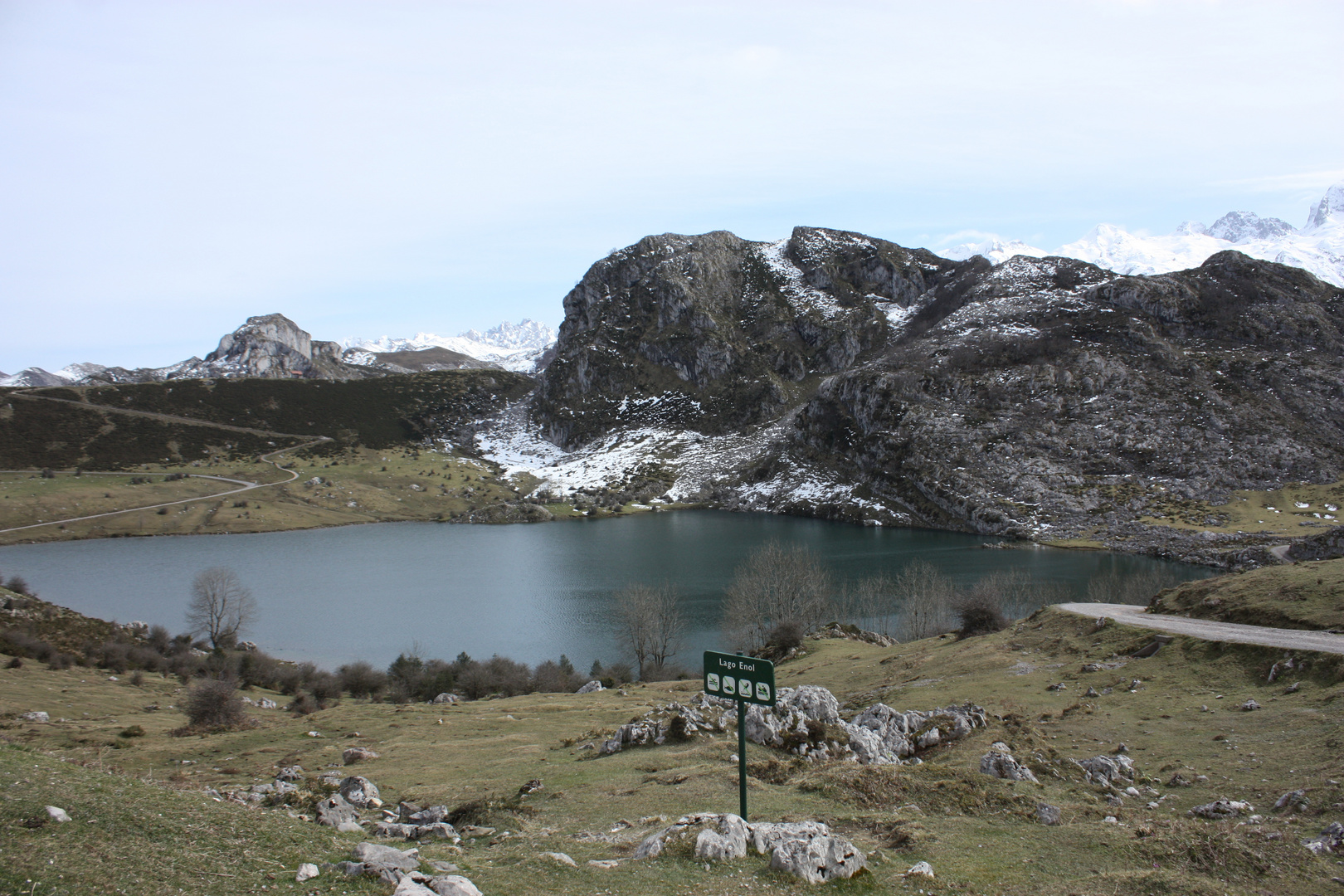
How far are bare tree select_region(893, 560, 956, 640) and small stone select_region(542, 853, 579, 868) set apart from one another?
197 ft

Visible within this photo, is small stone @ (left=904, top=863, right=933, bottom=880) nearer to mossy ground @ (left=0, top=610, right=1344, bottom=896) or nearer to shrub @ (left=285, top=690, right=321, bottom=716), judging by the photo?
mossy ground @ (left=0, top=610, right=1344, bottom=896)

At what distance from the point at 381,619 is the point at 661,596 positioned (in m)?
36.1

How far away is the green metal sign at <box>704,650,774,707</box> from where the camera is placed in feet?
49.1

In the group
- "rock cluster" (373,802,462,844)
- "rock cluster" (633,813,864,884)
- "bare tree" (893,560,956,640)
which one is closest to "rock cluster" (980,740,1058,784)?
"rock cluster" (633,813,864,884)

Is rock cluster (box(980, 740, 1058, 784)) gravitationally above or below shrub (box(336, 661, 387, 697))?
above

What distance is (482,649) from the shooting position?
70.8 metres

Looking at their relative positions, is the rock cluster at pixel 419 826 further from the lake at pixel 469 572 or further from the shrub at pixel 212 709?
the lake at pixel 469 572

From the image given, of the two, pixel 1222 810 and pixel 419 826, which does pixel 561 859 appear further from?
pixel 1222 810

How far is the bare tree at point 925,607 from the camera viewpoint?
71.3 meters

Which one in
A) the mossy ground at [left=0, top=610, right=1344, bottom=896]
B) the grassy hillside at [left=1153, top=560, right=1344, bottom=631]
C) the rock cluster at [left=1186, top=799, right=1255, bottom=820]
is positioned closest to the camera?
the mossy ground at [left=0, top=610, right=1344, bottom=896]

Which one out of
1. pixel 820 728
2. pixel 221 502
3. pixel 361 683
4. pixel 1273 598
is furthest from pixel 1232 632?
pixel 221 502

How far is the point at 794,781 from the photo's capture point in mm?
20188

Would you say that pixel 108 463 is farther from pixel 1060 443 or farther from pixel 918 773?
pixel 1060 443

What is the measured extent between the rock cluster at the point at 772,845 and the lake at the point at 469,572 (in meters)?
54.7
